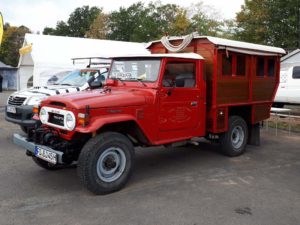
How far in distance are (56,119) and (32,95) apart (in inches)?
139

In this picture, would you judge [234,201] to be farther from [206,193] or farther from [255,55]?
[255,55]

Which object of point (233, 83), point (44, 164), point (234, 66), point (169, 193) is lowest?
point (169, 193)

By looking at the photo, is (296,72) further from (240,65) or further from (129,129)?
(129,129)

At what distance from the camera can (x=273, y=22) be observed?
97.7 ft

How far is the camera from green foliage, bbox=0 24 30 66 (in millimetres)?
55722

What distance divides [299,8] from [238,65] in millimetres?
24208

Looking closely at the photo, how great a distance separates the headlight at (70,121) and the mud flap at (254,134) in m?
4.91

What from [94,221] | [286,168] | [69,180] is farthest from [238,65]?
[94,221]

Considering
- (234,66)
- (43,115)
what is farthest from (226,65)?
(43,115)

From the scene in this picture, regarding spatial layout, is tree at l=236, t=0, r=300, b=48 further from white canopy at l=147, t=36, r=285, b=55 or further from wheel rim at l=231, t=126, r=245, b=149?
wheel rim at l=231, t=126, r=245, b=149

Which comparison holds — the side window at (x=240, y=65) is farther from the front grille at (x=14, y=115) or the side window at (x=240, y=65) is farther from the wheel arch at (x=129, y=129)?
the front grille at (x=14, y=115)

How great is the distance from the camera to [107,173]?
17.4ft

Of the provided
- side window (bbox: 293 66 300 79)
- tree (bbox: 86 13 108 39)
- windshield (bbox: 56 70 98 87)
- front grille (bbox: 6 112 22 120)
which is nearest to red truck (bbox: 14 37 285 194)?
front grille (bbox: 6 112 22 120)

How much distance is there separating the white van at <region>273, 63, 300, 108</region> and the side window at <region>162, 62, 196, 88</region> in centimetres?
1067
